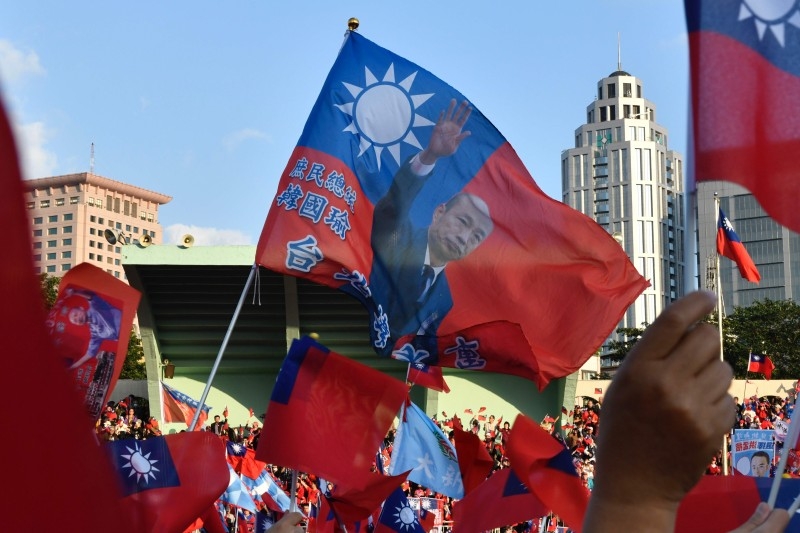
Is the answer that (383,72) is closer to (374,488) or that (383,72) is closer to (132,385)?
(374,488)

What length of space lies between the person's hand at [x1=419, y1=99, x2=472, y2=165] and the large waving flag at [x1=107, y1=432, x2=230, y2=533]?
8.99 feet

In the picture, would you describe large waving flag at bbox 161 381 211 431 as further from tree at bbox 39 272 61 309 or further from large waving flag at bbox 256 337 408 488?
large waving flag at bbox 256 337 408 488

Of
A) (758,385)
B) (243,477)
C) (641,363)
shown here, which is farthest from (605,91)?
(641,363)

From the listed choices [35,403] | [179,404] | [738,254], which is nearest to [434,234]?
[738,254]

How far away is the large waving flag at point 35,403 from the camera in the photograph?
1.03 metres

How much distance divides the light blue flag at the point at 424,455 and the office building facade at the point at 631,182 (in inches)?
4427

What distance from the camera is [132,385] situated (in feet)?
96.4

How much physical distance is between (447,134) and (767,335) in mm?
57573

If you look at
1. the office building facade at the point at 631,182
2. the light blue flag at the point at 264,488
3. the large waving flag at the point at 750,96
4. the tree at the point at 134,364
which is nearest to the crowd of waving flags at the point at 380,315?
the light blue flag at the point at 264,488

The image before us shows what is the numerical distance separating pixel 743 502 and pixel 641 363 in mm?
3669

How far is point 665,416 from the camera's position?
5.09ft

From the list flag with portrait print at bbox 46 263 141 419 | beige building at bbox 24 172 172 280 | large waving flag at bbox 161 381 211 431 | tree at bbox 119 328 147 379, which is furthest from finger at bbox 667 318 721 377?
beige building at bbox 24 172 172 280

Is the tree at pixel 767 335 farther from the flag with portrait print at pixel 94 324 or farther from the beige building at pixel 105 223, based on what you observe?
the flag with portrait print at pixel 94 324

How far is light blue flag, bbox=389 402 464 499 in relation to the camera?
10.1m
